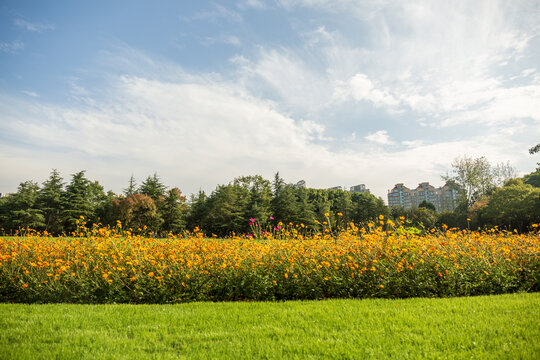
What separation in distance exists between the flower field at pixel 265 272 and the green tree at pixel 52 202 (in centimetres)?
3079

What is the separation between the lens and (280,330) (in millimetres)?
3074

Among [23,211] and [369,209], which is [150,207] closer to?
[23,211]

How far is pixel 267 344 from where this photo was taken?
2.78 metres

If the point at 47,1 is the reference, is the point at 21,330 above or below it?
below

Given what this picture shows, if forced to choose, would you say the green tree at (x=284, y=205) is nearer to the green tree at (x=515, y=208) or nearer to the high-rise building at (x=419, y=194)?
the green tree at (x=515, y=208)

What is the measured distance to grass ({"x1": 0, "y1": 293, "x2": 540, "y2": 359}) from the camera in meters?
2.61

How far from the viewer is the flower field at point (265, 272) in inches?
181

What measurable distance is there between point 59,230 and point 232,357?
117ft

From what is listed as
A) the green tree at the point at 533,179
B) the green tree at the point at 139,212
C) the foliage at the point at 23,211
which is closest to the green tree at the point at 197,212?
the green tree at the point at 139,212

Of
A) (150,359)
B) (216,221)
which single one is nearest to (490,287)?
(150,359)

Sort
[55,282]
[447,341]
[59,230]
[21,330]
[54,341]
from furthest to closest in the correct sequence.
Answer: [59,230], [55,282], [21,330], [54,341], [447,341]

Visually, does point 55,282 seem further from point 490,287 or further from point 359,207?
point 359,207

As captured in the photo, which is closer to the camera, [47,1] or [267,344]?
[267,344]

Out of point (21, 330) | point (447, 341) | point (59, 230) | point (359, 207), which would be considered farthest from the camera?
A: point (359, 207)
